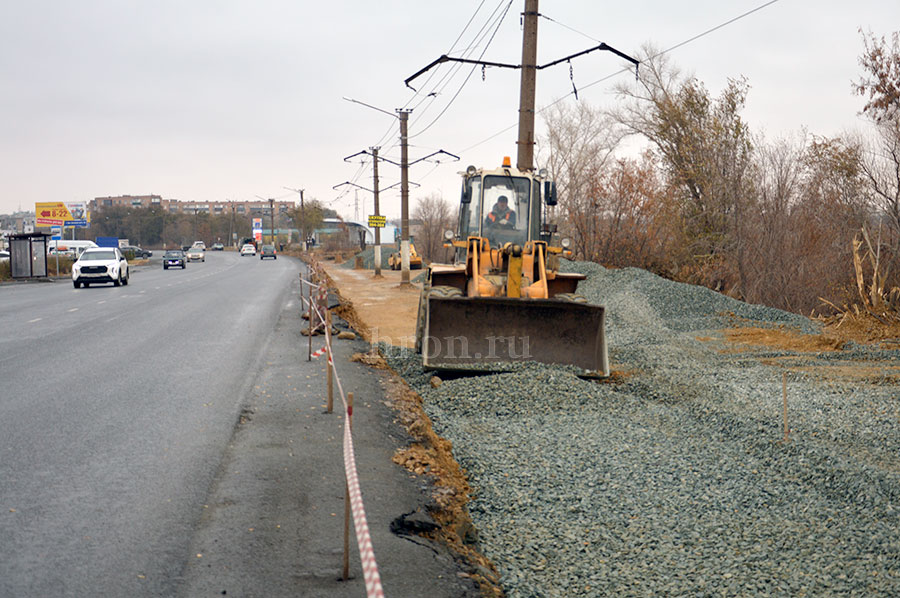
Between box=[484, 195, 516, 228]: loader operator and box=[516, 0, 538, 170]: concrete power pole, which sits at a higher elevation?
box=[516, 0, 538, 170]: concrete power pole

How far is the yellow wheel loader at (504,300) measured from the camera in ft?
37.5

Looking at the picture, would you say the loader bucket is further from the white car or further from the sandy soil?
the white car

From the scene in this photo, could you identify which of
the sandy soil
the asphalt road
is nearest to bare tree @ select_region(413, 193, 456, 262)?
the sandy soil

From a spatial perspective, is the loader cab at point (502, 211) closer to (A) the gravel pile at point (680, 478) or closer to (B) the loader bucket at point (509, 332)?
(B) the loader bucket at point (509, 332)

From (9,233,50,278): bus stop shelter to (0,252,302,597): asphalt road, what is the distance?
98.0 feet

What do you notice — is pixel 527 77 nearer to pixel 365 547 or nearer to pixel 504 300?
pixel 504 300

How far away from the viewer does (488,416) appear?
29.7 ft

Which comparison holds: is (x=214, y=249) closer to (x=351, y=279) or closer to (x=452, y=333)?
(x=351, y=279)

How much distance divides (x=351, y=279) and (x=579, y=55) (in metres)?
28.6

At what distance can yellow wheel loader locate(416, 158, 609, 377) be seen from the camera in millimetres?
11430

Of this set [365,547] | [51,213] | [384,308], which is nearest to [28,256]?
[51,213]

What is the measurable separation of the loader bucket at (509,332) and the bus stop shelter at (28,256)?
3924cm

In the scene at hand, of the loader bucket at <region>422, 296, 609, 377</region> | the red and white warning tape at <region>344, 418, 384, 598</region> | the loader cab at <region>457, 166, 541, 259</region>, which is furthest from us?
the loader cab at <region>457, 166, 541, 259</region>

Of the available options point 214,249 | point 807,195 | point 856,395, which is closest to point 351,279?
point 807,195
